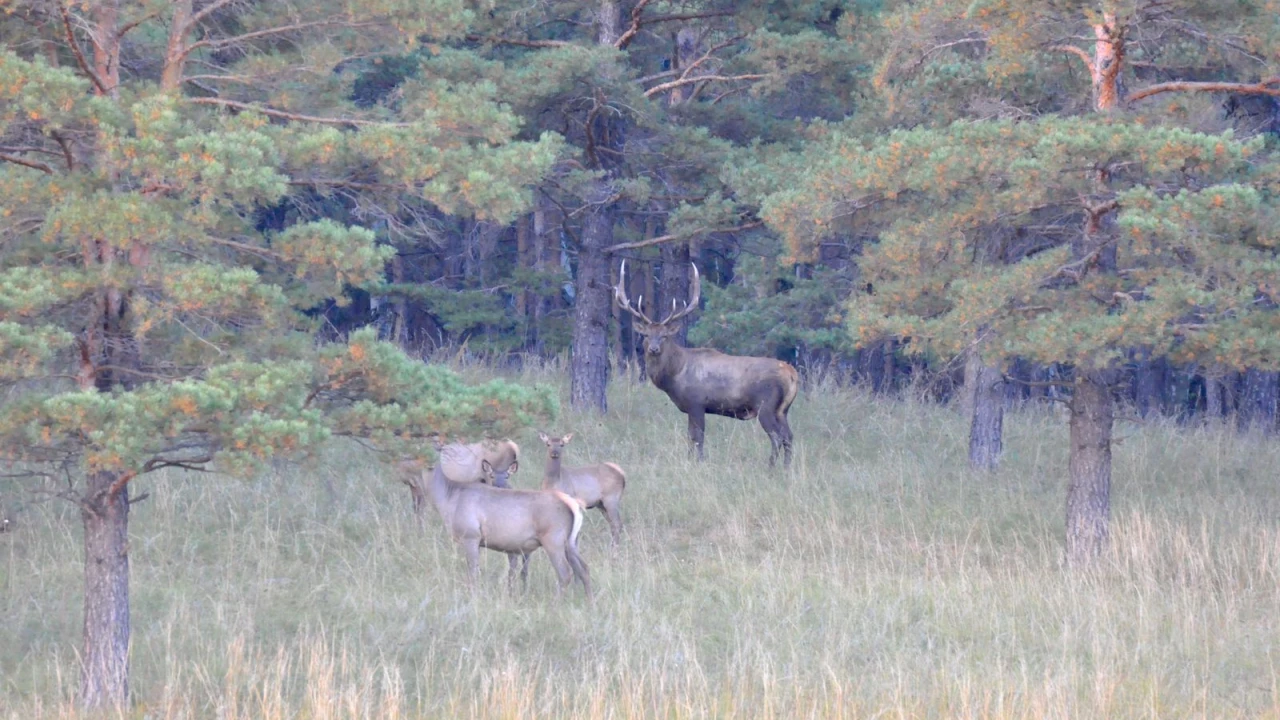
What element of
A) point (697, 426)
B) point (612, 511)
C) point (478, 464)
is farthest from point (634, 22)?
point (612, 511)

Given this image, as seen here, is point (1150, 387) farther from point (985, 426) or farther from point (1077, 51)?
point (1077, 51)

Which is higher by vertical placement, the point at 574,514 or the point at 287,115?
the point at 287,115

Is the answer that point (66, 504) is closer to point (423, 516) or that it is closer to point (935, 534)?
point (423, 516)

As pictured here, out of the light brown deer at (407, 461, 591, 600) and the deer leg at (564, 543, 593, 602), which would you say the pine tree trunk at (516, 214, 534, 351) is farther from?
the deer leg at (564, 543, 593, 602)

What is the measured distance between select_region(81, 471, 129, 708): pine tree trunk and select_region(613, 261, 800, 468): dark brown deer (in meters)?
8.53

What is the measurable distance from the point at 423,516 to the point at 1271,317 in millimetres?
6666

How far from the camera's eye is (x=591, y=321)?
15.5 metres

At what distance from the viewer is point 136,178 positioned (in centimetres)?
618

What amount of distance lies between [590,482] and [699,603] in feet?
7.86

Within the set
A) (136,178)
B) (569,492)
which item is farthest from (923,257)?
(136,178)

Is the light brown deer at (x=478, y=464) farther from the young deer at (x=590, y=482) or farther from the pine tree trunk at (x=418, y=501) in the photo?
the young deer at (x=590, y=482)

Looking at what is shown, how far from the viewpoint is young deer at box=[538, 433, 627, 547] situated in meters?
10.7

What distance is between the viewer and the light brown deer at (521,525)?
29.5 feet

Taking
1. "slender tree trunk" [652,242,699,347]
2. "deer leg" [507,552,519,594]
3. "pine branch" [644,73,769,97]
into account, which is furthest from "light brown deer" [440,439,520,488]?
"slender tree trunk" [652,242,699,347]
